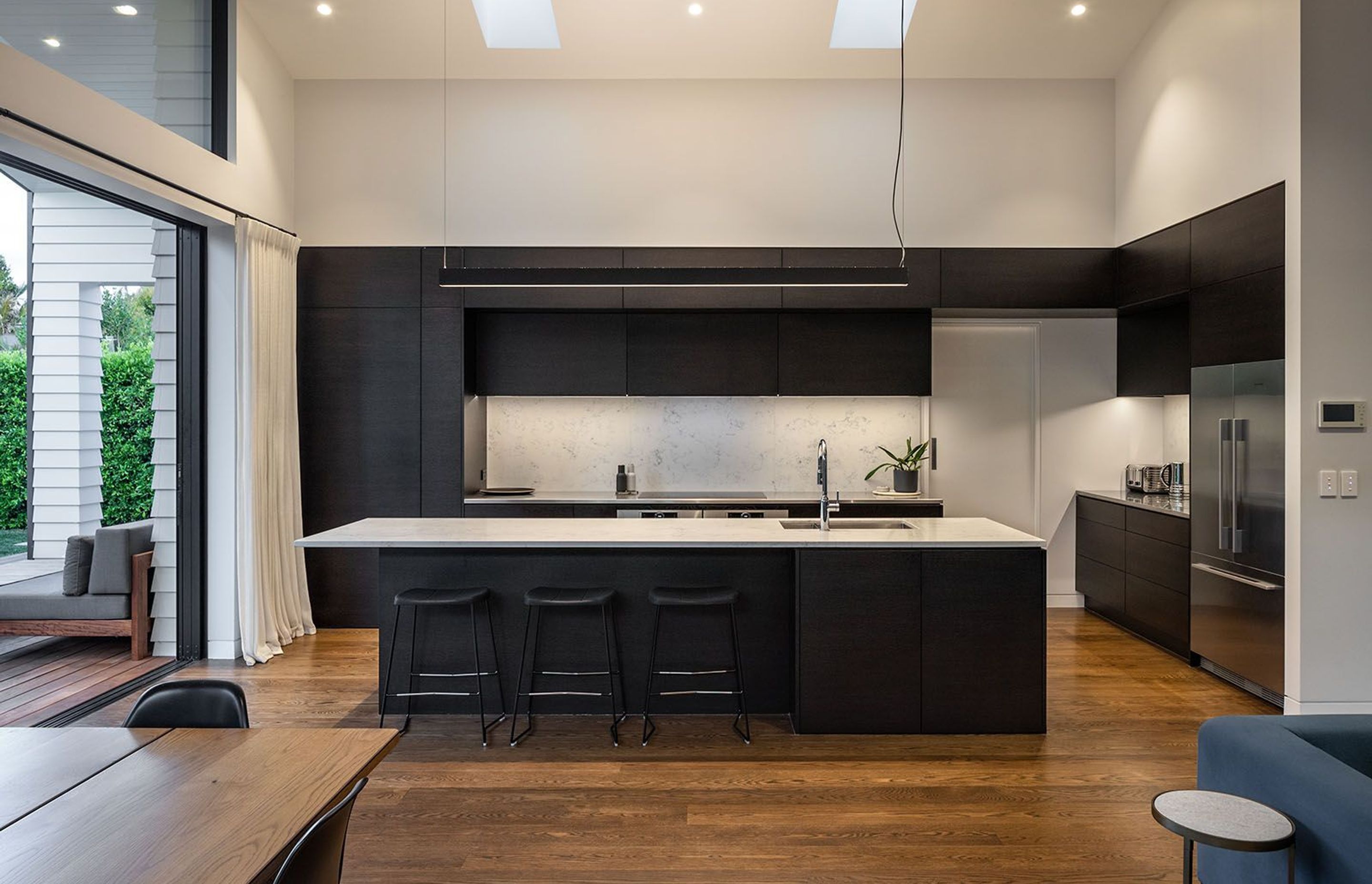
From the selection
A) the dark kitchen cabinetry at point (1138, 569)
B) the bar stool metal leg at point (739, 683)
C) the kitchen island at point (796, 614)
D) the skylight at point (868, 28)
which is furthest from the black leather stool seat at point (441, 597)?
the skylight at point (868, 28)

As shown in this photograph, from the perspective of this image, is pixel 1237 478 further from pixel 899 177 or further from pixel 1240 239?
pixel 899 177

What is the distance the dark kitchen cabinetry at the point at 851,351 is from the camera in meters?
5.96

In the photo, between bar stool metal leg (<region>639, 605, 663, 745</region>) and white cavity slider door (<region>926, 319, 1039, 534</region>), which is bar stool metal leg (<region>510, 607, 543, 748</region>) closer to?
bar stool metal leg (<region>639, 605, 663, 745</region>)

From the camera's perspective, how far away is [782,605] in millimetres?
4008

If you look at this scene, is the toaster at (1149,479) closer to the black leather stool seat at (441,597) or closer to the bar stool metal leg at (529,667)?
the bar stool metal leg at (529,667)

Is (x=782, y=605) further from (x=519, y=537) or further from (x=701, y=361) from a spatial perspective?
(x=701, y=361)

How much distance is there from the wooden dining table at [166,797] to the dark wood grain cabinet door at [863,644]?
2223mm

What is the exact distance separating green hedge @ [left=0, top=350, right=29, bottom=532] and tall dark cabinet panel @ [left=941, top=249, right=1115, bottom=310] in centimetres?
528

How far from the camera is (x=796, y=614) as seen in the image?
3.83 metres

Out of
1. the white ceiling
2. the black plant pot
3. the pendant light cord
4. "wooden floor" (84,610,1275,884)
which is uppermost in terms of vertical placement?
the white ceiling

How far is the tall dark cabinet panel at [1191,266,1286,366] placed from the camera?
4062 mm

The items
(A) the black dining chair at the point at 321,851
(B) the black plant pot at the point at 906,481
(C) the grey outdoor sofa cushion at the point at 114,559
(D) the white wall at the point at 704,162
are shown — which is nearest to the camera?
(A) the black dining chair at the point at 321,851

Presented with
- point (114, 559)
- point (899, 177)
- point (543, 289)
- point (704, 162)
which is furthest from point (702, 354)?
point (114, 559)

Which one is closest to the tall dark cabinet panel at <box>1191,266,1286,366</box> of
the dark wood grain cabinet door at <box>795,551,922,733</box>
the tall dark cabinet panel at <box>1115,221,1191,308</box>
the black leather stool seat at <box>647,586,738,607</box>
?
the tall dark cabinet panel at <box>1115,221,1191,308</box>
